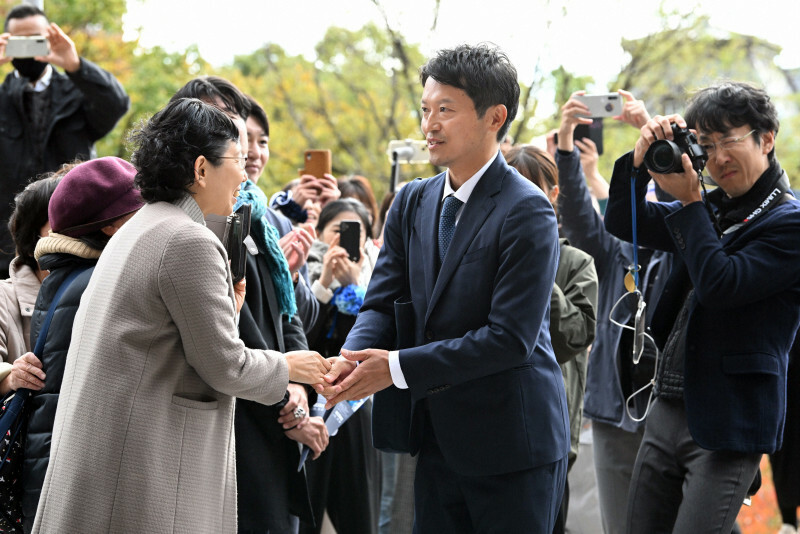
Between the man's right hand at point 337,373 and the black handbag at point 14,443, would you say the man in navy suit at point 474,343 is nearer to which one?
the man's right hand at point 337,373

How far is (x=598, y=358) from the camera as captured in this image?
4.80 meters

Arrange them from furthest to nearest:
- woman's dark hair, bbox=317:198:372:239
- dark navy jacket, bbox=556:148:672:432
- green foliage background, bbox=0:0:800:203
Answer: green foliage background, bbox=0:0:800:203 < woman's dark hair, bbox=317:198:372:239 < dark navy jacket, bbox=556:148:672:432

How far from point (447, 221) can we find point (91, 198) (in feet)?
4.24

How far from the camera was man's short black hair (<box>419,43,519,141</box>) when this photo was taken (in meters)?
3.00

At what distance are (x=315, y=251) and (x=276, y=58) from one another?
37.1ft

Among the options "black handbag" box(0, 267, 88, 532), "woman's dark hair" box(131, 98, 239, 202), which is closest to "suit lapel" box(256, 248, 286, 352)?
"black handbag" box(0, 267, 88, 532)

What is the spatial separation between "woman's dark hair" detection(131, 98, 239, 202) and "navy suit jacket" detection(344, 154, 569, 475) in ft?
2.61

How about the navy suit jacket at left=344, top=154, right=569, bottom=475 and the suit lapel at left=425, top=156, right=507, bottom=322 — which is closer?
the navy suit jacket at left=344, top=154, right=569, bottom=475

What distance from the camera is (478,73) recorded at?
2998 mm

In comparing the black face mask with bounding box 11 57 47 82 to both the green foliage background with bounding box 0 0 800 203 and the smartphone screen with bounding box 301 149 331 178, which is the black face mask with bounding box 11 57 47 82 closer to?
the smartphone screen with bounding box 301 149 331 178

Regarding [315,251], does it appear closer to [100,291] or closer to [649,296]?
[649,296]

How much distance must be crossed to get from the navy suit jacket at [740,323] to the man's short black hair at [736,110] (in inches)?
14.4

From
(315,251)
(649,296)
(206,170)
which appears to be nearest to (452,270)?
(206,170)

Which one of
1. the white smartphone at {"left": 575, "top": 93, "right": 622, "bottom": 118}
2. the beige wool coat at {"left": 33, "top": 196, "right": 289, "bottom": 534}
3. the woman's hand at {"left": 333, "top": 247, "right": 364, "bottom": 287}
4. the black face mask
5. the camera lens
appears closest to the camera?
the beige wool coat at {"left": 33, "top": 196, "right": 289, "bottom": 534}
